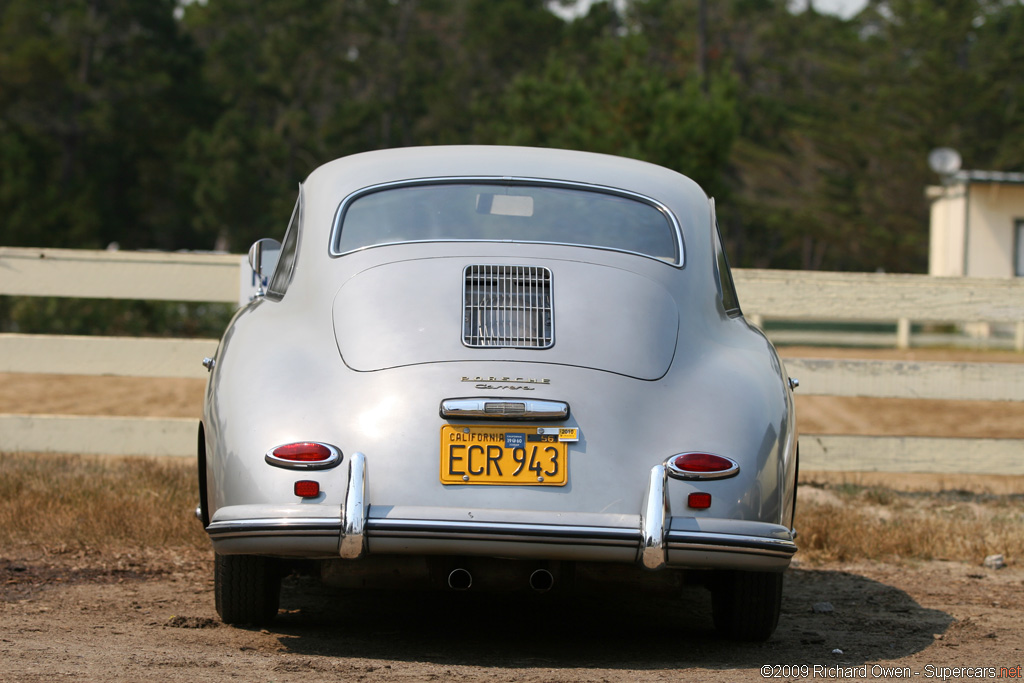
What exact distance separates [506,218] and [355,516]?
4.41 feet

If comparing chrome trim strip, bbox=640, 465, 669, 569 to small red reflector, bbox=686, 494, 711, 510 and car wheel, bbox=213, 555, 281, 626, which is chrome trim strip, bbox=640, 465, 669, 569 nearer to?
small red reflector, bbox=686, 494, 711, 510

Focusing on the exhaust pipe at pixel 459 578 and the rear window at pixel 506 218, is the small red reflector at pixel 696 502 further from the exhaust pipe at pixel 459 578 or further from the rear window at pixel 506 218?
the rear window at pixel 506 218

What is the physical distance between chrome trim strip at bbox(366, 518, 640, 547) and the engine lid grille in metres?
0.60

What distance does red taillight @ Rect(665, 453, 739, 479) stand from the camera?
11.8ft

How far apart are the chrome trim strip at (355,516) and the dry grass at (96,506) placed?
2310 millimetres

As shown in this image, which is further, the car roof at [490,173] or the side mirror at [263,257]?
the side mirror at [263,257]

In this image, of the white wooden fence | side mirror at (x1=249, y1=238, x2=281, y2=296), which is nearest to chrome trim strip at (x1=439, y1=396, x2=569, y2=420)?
side mirror at (x1=249, y1=238, x2=281, y2=296)

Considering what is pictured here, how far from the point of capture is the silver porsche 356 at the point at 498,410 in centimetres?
352

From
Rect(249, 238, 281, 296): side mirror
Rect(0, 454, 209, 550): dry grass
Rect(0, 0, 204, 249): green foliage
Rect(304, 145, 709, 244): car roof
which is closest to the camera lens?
Rect(304, 145, 709, 244): car roof

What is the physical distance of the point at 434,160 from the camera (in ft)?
15.2

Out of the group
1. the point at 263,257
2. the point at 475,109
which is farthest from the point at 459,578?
the point at 475,109

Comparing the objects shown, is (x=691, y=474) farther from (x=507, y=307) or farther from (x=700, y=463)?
(x=507, y=307)

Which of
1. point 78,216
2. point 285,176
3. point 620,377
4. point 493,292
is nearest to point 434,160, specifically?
point 493,292

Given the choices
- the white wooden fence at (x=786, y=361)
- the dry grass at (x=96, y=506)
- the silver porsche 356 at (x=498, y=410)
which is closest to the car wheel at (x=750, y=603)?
the silver porsche 356 at (x=498, y=410)
